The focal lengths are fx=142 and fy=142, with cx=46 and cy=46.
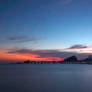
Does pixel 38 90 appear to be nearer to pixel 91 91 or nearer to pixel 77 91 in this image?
pixel 77 91

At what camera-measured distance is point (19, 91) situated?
19.6m

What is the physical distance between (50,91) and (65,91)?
2.16 meters

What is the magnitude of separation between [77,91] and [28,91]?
6879 mm

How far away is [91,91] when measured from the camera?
1984cm

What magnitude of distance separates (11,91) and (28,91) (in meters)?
2.40

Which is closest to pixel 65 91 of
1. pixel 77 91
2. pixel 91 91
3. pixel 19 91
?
pixel 77 91

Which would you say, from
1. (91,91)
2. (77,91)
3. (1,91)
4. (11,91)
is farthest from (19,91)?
(91,91)

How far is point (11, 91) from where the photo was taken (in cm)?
1986

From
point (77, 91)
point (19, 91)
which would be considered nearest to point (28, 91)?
point (19, 91)

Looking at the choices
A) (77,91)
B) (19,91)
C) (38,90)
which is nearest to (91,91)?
(77,91)

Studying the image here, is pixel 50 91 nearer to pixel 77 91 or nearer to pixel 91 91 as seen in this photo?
pixel 77 91

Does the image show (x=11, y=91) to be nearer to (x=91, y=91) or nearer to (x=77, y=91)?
(x=77, y=91)

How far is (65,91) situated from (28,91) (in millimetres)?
5209

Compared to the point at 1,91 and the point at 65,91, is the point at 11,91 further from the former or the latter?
the point at 65,91
